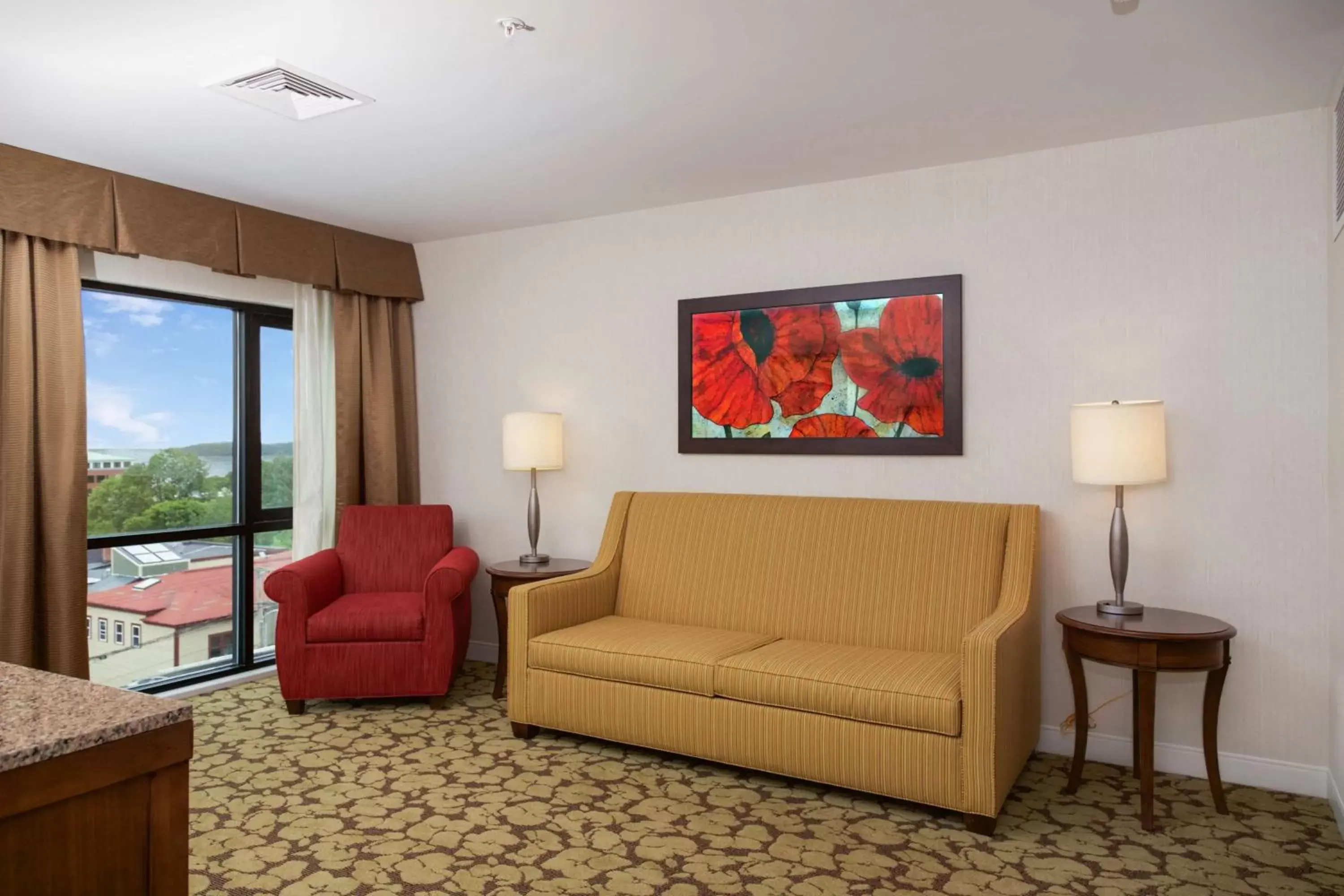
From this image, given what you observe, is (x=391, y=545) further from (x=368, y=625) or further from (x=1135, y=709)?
(x=1135, y=709)

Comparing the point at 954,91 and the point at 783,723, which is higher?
the point at 954,91

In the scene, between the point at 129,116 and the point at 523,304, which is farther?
the point at 523,304

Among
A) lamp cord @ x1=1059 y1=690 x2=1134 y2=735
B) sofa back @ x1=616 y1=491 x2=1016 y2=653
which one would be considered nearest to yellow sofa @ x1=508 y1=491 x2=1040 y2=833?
sofa back @ x1=616 y1=491 x2=1016 y2=653

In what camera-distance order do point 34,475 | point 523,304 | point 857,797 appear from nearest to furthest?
point 857,797, point 34,475, point 523,304

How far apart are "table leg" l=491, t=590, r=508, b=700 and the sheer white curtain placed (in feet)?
3.96

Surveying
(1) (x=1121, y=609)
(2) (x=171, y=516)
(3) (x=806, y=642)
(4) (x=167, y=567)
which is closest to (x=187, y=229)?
(2) (x=171, y=516)

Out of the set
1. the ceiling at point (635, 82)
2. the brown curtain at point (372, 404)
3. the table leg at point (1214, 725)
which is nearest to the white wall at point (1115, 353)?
the ceiling at point (635, 82)

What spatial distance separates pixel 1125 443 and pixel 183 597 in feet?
14.4

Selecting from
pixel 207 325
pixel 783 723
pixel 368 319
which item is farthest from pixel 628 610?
pixel 207 325

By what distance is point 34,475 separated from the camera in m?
3.75

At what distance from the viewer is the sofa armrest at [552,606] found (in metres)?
3.77

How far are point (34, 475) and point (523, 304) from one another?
2.41 m

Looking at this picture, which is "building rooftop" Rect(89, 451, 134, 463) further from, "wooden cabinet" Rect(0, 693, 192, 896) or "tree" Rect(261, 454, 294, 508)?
"wooden cabinet" Rect(0, 693, 192, 896)

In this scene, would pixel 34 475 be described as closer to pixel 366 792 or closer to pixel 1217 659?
pixel 366 792
